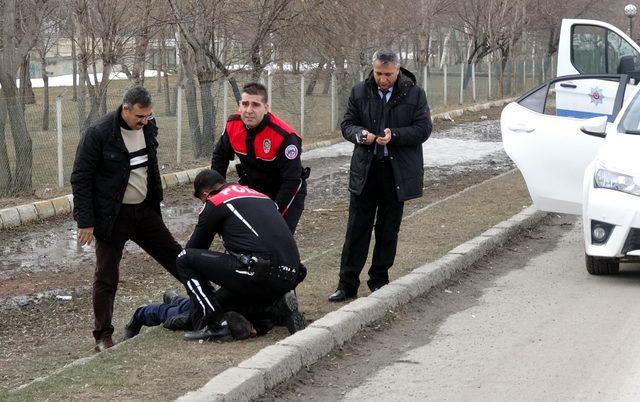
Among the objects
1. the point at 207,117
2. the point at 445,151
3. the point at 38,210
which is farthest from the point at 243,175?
the point at 445,151

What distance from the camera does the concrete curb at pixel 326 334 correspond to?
221 inches

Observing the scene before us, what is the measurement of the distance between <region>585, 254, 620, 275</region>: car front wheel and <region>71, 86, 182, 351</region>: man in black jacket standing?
3.64 meters

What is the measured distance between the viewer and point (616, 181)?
873 centimetres

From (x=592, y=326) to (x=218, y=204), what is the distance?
8.64 feet

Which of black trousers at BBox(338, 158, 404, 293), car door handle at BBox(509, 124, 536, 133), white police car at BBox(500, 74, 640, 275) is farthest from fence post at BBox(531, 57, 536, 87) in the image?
black trousers at BBox(338, 158, 404, 293)

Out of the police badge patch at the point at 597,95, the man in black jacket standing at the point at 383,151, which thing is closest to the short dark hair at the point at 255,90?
the man in black jacket standing at the point at 383,151

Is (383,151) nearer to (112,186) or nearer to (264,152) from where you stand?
(264,152)

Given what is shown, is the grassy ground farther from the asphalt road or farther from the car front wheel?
the car front wheel

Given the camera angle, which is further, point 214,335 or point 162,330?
point 162,330

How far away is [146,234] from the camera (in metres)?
8.11

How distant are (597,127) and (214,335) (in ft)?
14.2

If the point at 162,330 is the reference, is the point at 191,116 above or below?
above

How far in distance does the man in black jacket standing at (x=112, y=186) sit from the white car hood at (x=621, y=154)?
11.6ft

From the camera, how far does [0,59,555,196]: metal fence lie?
16875 mm
